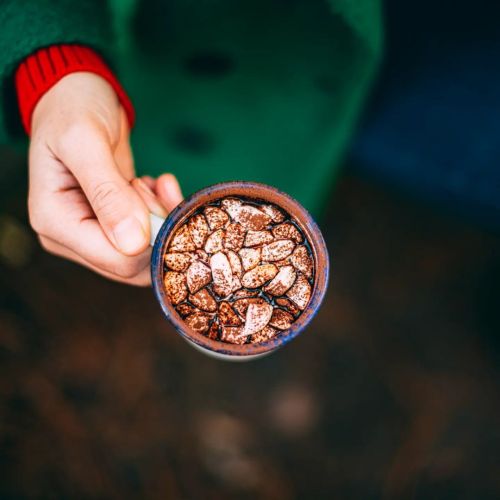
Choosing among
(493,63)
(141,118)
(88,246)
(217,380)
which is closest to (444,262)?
(493,63)

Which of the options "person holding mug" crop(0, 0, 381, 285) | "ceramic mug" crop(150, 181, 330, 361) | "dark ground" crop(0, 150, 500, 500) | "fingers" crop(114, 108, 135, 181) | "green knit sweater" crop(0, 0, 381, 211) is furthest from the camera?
"dark ground" crop(0, 150, 500, 500)

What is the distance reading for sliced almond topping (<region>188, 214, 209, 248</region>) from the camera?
715mm

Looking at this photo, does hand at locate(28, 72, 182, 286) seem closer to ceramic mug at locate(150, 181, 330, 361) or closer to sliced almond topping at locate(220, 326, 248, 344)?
ceramic mug at locate(150, 181, 330, 361)

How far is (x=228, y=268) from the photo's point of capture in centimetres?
70

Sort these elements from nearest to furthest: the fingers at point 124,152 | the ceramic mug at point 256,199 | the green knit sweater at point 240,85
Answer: the ceramic mug at point 256,199 < the fingers at point 124,152 < the green knit sweater at point 240,85

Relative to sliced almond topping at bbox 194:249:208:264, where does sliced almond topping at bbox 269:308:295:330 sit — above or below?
below

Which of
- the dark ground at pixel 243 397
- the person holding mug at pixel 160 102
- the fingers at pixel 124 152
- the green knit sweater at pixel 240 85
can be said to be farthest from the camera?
the dark ground at pixel 243 397

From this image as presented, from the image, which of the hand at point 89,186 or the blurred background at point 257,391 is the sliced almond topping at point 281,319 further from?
the blurred background at point 257,391

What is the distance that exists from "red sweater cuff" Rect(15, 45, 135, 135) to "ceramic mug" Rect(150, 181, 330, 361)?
0.31m

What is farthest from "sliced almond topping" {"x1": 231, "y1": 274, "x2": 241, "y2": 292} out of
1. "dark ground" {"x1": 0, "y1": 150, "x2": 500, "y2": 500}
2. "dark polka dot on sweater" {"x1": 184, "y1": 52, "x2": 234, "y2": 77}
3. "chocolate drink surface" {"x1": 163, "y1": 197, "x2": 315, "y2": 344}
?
"dark ground" {"x1": 0, "y1": 150, "x2": 500, "y2": 500}

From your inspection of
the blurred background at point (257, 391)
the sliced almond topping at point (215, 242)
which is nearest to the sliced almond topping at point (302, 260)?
the sliced almond topping at point (215, 242)

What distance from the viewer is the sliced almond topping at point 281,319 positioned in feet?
2.26

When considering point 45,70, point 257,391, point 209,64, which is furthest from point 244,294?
point 257,391

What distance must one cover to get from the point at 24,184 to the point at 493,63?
4.69 feet
